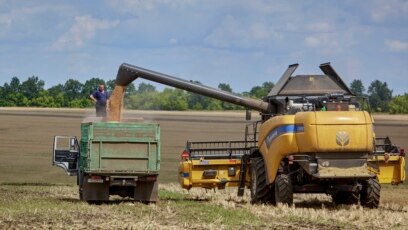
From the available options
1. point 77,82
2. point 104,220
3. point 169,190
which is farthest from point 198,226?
point 77,82

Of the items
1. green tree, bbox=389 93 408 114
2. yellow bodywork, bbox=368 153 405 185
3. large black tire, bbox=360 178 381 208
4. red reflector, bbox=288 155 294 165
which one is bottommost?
large black tire, bbox=360 178 381 208

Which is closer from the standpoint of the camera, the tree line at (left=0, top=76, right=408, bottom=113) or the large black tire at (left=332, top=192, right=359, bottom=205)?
the large black tire at (left=332, top=192, right=359, bottom=205)

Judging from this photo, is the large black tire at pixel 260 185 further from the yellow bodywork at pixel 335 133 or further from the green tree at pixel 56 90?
the green tree at pixel 56 90

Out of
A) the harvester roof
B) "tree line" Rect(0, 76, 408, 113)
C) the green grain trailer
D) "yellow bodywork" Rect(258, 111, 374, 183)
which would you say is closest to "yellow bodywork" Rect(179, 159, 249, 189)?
the green grain trailer

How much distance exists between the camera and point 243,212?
16781mm

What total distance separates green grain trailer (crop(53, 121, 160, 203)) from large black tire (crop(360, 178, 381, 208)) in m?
4.94

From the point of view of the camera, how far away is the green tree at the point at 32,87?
121075 millimetres

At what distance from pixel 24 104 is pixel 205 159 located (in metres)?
97.9

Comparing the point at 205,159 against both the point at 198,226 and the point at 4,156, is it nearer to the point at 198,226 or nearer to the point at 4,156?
the point at 198,226

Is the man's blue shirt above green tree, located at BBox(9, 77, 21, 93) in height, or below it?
below

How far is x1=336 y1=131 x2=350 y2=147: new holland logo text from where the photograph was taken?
17906mm

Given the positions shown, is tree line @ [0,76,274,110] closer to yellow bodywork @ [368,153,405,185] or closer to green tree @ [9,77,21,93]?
green tree @ [9,77,21,93]

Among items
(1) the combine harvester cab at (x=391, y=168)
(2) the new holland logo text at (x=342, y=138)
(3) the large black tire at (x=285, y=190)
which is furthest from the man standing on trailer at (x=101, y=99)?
(2) the new holland logo text at (x=342, y=138)

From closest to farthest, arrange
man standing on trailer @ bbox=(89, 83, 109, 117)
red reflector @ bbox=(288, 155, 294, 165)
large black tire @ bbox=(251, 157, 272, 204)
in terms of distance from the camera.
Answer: red reflector @ bbox=(288, 155, 294, 165) → large black tire @ bbox=(251, 157, 272, 204) → man standing on trailer @ bbox=(89, 83, 109, 117)
